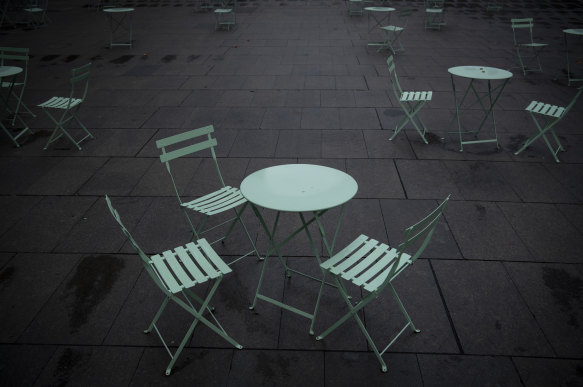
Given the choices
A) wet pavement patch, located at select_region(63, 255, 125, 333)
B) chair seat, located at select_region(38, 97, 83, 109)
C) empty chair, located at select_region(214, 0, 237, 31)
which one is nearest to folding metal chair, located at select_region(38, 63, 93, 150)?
chair seat, located at select_region(38, 97, 83, 109)

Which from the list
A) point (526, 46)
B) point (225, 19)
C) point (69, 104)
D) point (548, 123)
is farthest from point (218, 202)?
point (225, 19)

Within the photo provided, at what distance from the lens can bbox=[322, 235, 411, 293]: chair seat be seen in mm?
2539

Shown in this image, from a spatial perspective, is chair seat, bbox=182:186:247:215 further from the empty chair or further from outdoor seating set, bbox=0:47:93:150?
the empty chair

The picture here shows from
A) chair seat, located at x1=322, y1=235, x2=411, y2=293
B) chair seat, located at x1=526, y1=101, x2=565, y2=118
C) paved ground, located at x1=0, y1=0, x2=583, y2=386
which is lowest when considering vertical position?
paved ground, located at x1=0, y1=0, x2=583, y2=386

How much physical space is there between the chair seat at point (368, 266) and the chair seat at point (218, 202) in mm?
1047

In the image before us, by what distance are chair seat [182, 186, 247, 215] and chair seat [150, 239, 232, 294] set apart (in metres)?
0.42

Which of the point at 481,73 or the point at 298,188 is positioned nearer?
the point at 298,188

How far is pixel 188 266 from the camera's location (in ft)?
8.96

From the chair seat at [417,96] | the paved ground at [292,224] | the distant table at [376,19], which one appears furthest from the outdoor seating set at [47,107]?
the distant table at [376,19]

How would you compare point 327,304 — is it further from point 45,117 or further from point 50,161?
point 45,117

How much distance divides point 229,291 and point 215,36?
1072 centimetres

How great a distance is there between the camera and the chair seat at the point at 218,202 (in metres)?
3.31

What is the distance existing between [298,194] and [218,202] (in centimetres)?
88

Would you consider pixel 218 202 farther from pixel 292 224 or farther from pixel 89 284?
pixel 89 284
